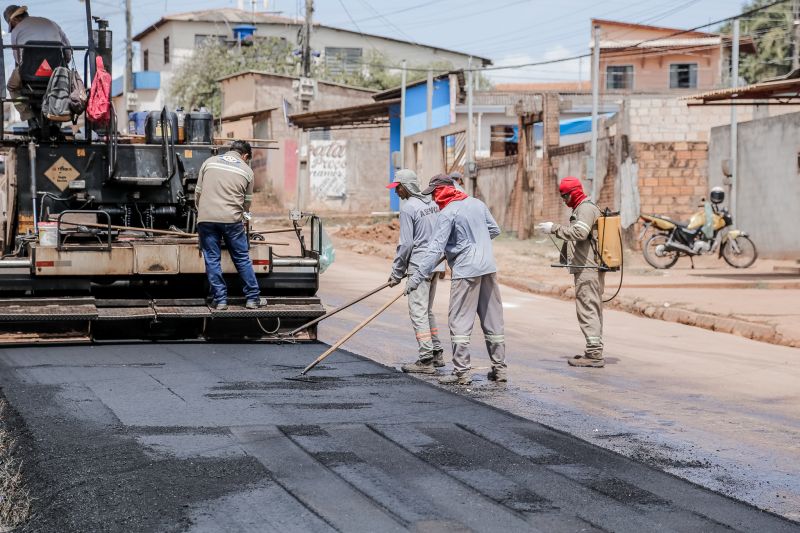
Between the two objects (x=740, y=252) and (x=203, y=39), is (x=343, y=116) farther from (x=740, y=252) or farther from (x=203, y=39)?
(x=203, y=39)

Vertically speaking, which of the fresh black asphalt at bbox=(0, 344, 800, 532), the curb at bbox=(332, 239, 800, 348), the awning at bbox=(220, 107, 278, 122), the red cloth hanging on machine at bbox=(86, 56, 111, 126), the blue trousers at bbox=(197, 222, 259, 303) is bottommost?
the curb at bbox=(332, 239, 800, 348)

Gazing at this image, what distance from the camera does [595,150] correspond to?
2473cm

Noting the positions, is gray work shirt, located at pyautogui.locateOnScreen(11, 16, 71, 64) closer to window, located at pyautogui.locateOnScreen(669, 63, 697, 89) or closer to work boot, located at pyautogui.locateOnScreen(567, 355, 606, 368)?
work boot, located at pyautogui.locateOnScreen(567, 355, 606, 368)

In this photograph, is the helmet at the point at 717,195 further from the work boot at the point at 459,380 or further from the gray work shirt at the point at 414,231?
the work boot at the point at 459,380

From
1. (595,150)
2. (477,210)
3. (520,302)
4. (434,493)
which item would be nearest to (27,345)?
(477,210)

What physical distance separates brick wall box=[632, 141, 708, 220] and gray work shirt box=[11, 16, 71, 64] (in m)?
14.8

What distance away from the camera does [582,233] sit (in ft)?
34.1

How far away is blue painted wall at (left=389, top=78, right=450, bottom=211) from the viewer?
41.7m

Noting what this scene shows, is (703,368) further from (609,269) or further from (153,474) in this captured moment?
(153,474)

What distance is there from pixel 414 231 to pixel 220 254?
2.10m

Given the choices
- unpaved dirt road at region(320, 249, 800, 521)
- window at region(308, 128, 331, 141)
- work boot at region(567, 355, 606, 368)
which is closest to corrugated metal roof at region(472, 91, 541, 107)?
window at region(308, 128, 331, 141)

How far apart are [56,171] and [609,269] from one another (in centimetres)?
574

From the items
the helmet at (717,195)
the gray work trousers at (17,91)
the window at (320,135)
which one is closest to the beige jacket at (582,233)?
the gray work trousers at (17,91)

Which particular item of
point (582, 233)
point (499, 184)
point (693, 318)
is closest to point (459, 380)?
point (582, 233)
